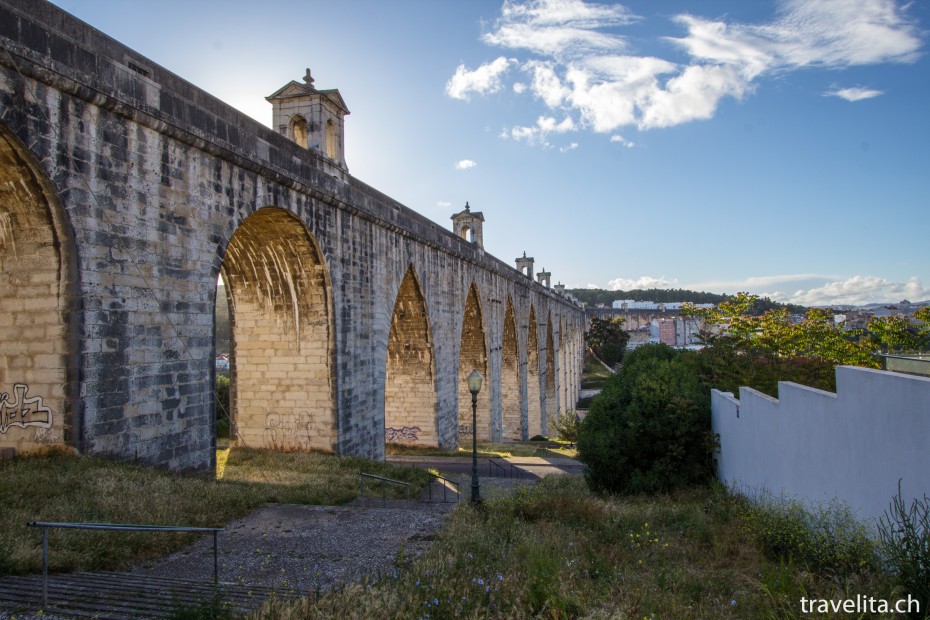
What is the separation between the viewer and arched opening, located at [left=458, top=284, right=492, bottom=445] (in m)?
23.4

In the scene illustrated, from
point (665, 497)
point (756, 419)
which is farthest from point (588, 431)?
point (756, 419)

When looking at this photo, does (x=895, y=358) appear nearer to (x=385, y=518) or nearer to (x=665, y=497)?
(x=665, y=497)

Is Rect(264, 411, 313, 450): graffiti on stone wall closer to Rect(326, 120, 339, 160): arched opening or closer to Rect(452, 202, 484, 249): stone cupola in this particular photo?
Rect(326, 120, 339, 160): arched opening

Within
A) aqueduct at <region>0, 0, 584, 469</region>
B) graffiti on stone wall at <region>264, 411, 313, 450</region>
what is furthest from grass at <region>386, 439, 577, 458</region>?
graffiti on stone wall at <region>264, 411, 313, 450</region>

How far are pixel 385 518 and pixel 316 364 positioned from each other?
16.8ft

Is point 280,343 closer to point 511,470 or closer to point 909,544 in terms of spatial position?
point 511,470

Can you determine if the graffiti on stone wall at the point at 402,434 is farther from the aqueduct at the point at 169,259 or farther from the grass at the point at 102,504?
the grass at the point at 102,504

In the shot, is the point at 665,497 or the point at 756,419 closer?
the point at 756,419

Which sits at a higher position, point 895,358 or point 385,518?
point 895,358

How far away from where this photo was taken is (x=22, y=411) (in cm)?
685

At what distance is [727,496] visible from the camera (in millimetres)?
10102

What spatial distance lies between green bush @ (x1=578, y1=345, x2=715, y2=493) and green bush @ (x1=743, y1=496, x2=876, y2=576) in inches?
156

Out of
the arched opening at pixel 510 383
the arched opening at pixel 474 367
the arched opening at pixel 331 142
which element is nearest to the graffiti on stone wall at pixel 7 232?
the arched opening at pixel 331 142

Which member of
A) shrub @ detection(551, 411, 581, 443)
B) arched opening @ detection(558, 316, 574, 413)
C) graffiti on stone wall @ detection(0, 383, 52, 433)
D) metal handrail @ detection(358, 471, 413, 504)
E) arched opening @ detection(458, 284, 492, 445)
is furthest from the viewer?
arched opening @ detection(558, 316, 574, 413)
